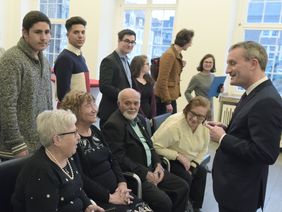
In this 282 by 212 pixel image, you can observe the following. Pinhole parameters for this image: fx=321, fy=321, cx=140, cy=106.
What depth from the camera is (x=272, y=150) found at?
147 centimetres

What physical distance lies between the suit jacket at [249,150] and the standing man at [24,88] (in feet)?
3.54

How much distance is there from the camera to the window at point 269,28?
16.2ft

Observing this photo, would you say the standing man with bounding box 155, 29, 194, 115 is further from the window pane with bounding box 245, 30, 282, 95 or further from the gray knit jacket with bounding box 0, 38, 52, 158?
the window pane with bounding box 245, 30, 282, 95

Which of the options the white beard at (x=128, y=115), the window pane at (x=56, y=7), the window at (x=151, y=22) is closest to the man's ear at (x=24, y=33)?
the white beard at (x=128, y=115)

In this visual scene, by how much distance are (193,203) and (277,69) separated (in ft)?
10.2

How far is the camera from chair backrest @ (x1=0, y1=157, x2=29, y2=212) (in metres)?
1.52

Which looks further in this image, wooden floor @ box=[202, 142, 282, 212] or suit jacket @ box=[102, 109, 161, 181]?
wooden floor @ box=[202, 142, 282, 212]

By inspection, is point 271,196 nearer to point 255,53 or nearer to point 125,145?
point 125,145

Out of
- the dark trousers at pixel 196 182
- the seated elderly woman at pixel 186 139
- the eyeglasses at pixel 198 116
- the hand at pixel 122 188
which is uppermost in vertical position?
the eyeglasses at pixel 198 116

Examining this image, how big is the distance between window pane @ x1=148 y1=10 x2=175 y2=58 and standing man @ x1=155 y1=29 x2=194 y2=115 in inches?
95.5

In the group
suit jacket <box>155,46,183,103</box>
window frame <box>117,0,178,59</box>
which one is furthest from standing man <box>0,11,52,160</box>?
window frame <box>117,0,178,59</box>

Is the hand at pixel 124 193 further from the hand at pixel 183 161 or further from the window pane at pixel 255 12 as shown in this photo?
the window pane at pixel 255 12

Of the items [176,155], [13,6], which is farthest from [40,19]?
[13,6]

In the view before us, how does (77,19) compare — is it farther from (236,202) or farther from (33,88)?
(236,202)
